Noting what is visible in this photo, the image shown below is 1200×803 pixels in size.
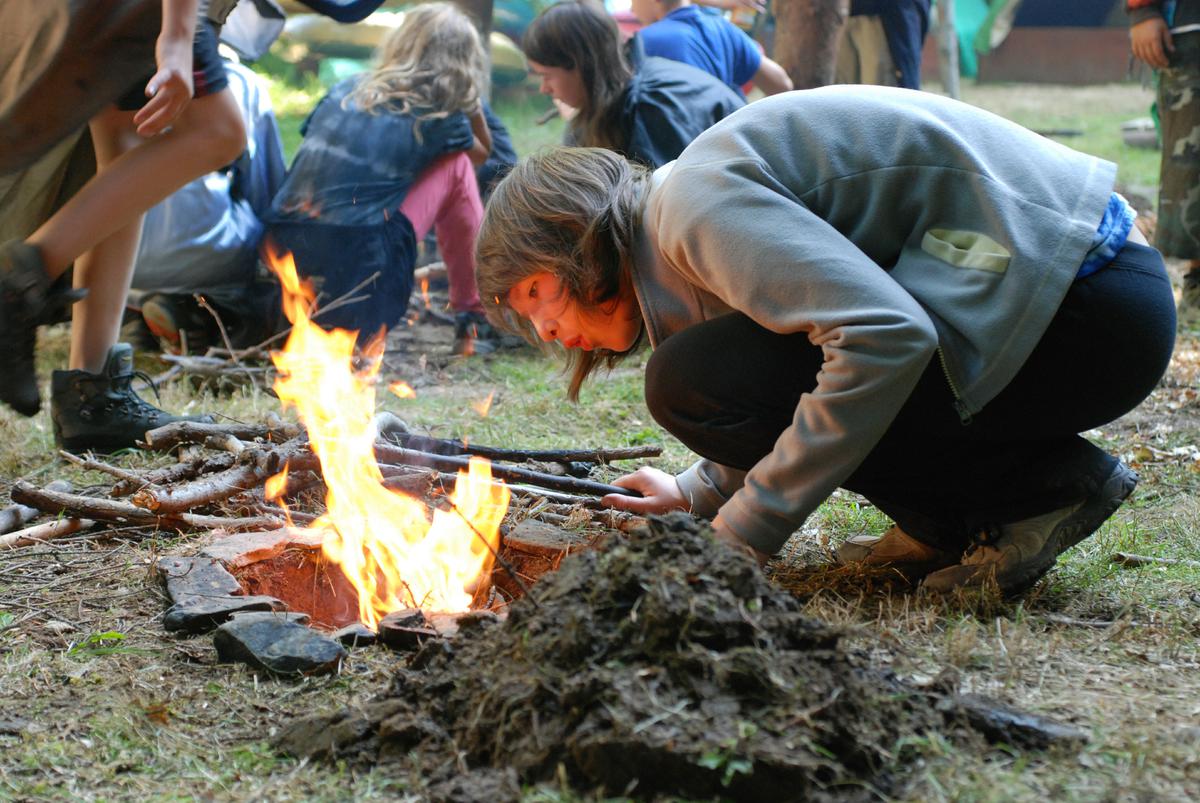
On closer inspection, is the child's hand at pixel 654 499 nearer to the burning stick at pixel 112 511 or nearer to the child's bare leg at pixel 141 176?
the burning stick at pixel 112 511

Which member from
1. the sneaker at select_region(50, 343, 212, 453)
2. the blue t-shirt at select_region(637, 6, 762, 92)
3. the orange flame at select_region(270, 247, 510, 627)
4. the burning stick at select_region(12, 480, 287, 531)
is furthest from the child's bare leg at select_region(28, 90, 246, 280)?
the blue t-shirt at select_region(637, 6, 762, 92)

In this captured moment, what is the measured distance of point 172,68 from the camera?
3541 mm

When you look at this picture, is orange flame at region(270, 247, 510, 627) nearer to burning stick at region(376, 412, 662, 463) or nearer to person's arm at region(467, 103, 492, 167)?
burning stick at region(376, 412, 662, 463)

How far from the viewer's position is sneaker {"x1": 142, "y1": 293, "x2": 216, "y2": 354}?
5.76 metres

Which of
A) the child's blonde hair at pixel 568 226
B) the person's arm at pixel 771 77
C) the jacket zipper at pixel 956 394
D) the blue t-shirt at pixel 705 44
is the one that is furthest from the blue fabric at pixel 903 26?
the jacket zipper at pixel 956 394

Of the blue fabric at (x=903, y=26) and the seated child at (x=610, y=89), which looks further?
the blue fabric at (x=903, y=26)

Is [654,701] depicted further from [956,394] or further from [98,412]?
[98,412]

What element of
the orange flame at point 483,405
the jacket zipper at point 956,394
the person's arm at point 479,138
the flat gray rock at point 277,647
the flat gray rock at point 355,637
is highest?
the jacket zipper at point 956,394

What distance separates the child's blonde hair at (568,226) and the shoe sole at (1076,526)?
1.09 metres

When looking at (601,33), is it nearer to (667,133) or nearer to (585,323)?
(667,133)

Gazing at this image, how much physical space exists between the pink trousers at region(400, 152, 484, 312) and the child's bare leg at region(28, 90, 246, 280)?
6.72 ft

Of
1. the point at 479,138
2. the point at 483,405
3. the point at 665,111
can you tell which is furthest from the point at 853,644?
the point at 479,138

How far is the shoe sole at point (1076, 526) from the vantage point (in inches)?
104

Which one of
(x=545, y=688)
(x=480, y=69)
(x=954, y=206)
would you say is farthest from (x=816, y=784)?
(x=480, y=69)
